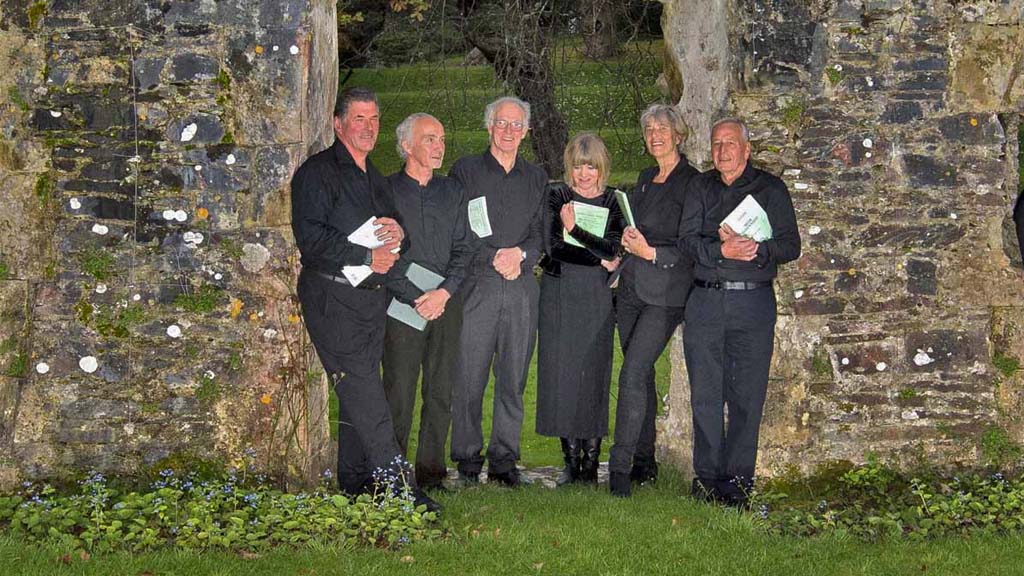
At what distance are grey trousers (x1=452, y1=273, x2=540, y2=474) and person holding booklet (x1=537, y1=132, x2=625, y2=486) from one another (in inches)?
4.4

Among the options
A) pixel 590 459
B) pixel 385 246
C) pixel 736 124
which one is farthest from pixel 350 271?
pixel 736 124

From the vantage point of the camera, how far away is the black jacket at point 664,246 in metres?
6.36

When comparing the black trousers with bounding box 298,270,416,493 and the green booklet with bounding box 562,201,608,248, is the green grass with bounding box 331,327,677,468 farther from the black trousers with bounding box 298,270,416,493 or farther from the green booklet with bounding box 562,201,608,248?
the black trousers with bounding box 298,270,416,493

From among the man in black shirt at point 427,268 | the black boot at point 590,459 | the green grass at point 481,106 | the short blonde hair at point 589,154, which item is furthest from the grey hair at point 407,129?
the green grass at point 481,106

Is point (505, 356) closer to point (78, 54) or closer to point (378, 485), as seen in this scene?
point (378, 485)

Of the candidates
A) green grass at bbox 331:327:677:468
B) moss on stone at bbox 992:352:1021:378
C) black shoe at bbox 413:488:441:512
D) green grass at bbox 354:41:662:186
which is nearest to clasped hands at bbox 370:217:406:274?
black shoe at bbox 413:488:441:512

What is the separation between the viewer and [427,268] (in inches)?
252

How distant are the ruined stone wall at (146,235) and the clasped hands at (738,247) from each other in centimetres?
199

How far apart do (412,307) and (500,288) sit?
48 centimetres

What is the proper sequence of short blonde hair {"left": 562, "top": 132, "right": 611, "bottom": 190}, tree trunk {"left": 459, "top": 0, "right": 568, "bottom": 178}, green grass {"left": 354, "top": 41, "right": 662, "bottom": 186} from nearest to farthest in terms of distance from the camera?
short blonde hair {"left": 562, "top": 132, "right": 611, "bottom": 190}
tree trunk {"left": 459, "top": 0, "right": 568, "bottom": 178}
green grass {"left": 354, "top": 41, "right": 662, "bottom": 186}

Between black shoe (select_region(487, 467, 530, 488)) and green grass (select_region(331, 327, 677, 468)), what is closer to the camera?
black shoe (select_region(487, 467, 530, 488))

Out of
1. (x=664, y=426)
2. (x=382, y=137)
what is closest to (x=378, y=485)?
(x=664, y=426)

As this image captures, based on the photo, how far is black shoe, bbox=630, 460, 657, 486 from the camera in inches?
267

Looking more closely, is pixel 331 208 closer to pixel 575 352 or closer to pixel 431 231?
pixel 431 231
